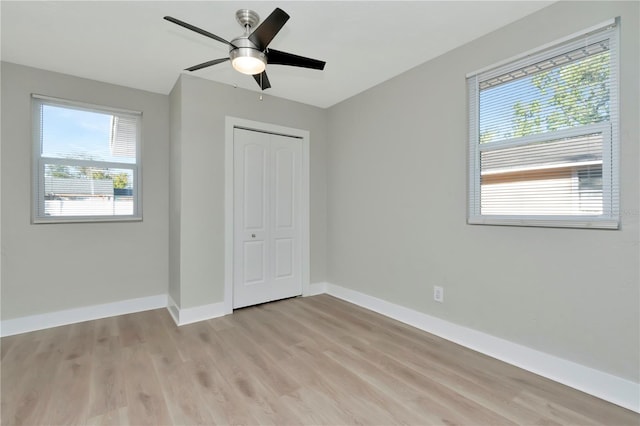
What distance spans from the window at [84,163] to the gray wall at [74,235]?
0.08 m

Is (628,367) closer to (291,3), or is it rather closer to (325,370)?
(325,370)

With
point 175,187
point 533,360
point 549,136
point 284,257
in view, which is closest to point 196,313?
point 284,257

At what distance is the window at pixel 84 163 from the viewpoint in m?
3.06

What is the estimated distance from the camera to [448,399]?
189 cm

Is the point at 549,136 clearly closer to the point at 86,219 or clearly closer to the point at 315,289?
the point at 315,289

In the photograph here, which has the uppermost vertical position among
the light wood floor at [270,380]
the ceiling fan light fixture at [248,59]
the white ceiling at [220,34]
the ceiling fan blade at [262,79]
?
the white ceiling at [220,34]

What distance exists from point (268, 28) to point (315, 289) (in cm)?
329

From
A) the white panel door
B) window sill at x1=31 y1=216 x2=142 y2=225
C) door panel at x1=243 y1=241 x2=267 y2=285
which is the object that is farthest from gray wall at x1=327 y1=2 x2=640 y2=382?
window sill at x1=31 y1=216 x2=142 y2=225

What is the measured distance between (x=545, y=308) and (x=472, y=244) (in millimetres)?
677

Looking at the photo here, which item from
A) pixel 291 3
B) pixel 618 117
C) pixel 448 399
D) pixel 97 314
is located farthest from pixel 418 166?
pixel 97 314

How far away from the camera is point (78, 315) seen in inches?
126

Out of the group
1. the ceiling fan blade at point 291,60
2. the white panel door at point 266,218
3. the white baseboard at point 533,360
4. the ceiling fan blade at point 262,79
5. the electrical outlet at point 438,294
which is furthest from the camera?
the white panel door at point 266,218

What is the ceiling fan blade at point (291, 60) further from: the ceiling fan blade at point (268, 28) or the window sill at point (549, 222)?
the window sill at point (549, 222)

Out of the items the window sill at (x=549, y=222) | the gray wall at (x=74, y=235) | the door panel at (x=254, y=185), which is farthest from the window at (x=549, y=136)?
the gray wall at (x=74, y=235)
